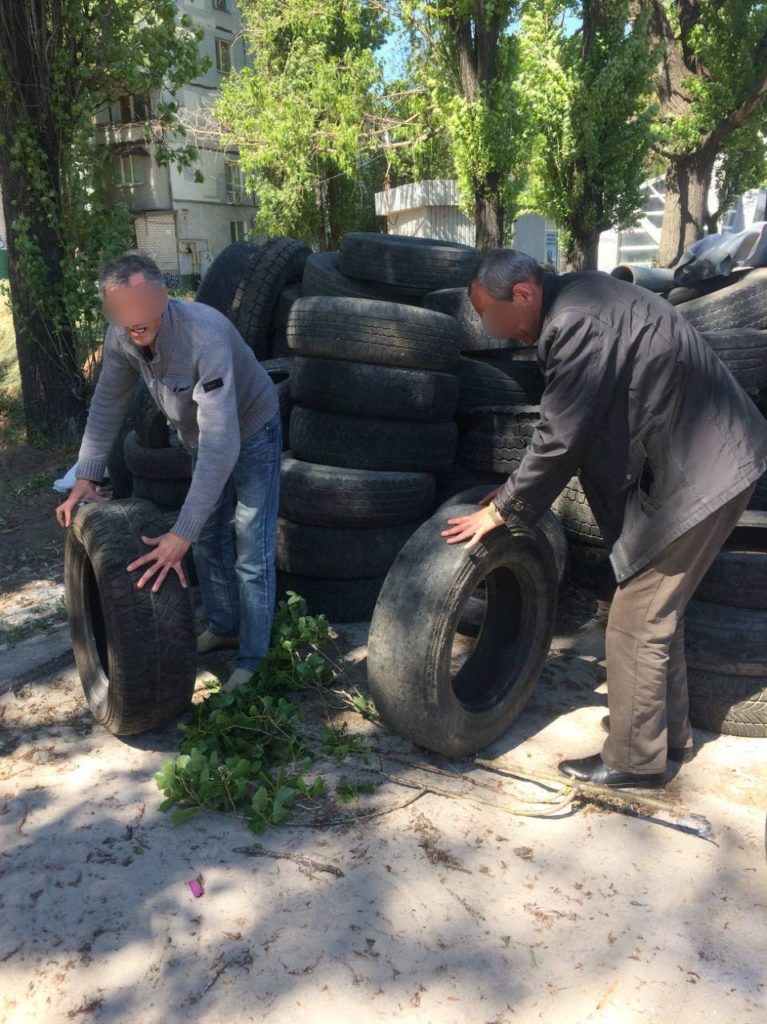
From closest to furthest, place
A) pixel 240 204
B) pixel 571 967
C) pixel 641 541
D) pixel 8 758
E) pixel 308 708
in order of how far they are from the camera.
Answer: pixel 571 967
pixel 641 541
pixel 8 758
pixel 308 708
pixel 240 204

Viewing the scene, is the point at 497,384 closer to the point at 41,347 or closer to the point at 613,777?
the point at 613,777

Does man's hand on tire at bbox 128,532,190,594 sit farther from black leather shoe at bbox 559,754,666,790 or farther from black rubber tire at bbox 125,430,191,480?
black rubber tire at bbox 125,430,191,480

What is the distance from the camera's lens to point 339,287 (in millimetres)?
6223

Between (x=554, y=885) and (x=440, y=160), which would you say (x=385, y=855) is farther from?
(x=440, y=160)

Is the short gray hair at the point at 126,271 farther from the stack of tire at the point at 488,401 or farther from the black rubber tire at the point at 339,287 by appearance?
the black rubber tire at the point at 339,287

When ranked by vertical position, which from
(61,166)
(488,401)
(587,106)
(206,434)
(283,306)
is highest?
(587,106)

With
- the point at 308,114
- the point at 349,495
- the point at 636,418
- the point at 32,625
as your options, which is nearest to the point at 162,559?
the point at 349,495

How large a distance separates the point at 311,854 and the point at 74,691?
1808 millimetres

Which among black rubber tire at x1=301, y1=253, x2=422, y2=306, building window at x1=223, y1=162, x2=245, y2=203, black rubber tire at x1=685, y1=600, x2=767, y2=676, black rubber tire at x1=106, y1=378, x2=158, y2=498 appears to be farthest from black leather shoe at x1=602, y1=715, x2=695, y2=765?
building window at x1=223, y1=162, x2=245, y2=203

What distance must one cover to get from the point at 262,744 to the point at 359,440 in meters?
1.89

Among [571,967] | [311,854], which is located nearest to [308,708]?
[311,854]

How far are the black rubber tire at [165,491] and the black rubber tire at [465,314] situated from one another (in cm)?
206

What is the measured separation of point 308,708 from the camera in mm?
3883

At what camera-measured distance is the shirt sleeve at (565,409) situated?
2.84 metres
